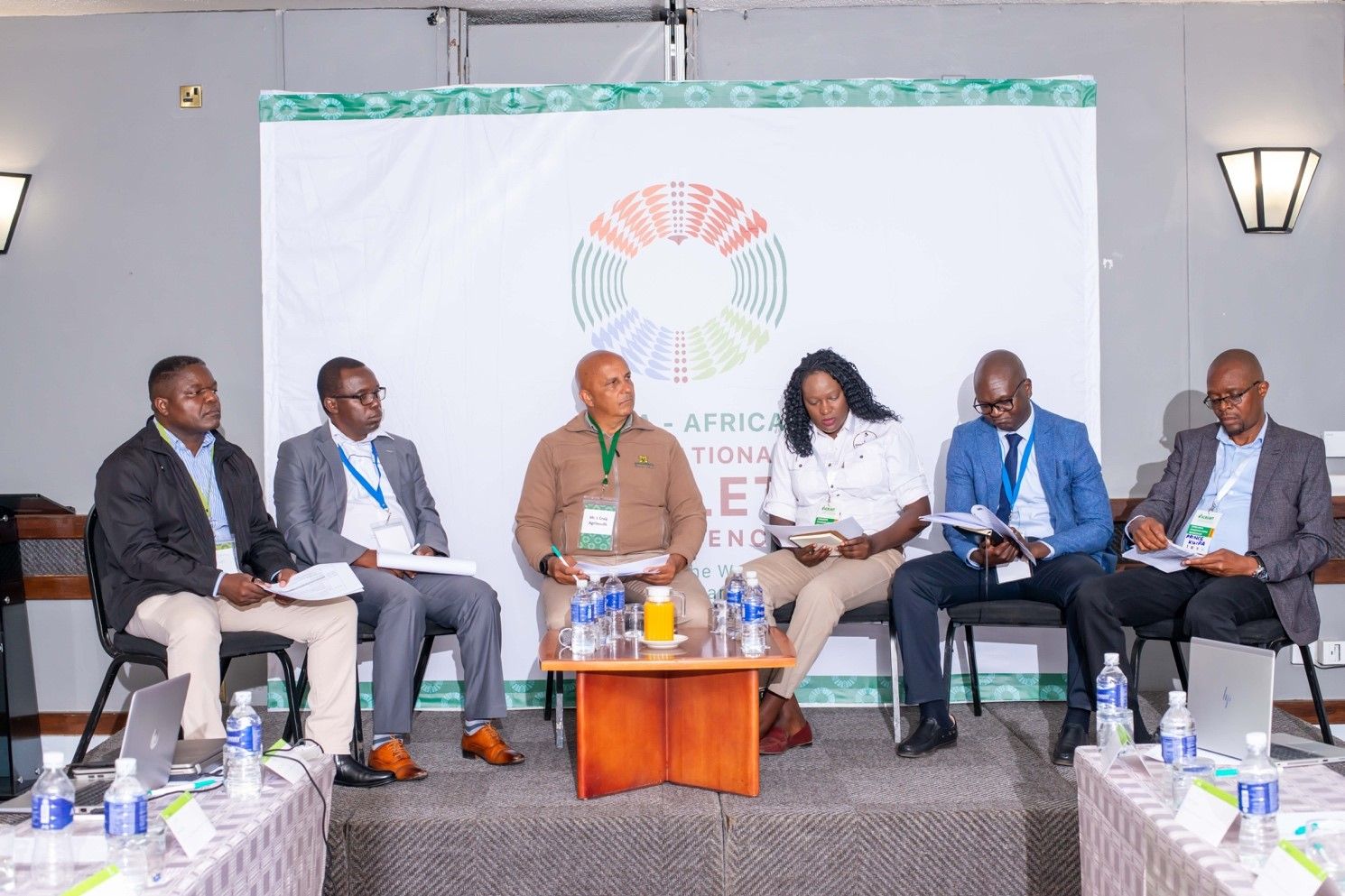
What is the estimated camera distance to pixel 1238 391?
3816 millimetres

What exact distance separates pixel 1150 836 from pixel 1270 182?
355 centimetres

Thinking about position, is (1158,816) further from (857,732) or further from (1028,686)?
(1028,686)

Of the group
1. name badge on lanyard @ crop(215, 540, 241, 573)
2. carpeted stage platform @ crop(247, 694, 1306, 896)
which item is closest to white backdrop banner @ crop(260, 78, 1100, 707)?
name badge on lanyard @ crop(215, 540, 241, 573)

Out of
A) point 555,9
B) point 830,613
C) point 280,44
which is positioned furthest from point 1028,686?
point 280,44

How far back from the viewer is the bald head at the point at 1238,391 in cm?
381

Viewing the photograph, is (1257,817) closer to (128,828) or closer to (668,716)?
(128,828)

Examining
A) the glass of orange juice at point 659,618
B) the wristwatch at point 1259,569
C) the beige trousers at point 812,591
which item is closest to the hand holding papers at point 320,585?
the glass of orange juice at point 659,618

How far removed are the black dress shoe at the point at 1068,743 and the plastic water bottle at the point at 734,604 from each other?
105cm

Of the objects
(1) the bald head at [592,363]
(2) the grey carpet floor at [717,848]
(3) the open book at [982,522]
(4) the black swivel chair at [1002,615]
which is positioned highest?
(1) the bald head at [592,363]

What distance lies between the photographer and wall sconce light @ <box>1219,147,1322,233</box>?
15.4ft

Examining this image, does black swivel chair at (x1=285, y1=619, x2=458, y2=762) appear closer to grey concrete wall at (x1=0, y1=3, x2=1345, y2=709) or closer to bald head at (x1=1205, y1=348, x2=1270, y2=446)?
grey concrete wall at (x1=0, y1=3, x2=1345, y2=709)

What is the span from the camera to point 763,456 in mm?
4652

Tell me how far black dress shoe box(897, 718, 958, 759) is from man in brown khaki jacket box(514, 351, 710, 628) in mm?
920

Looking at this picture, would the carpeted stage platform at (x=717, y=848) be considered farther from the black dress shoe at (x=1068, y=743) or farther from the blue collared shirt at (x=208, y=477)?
the blue collared shirt at (x=208, y=477)
